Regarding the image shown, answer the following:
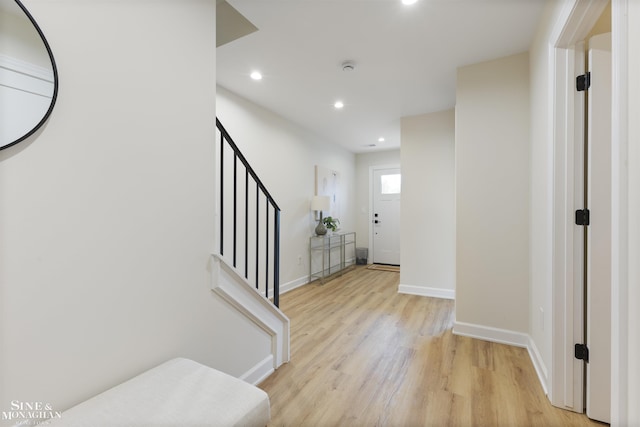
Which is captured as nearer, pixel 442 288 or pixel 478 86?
pixel 478 86

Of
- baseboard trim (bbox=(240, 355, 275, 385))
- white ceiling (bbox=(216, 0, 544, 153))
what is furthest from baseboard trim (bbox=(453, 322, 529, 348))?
white ceiling (bbox=(216, 0, 544, 153))

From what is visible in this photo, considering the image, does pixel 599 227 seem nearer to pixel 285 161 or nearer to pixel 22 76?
pixel 22 76

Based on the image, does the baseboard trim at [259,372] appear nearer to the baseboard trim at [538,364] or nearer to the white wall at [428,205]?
the baseboard trim at [538,364]

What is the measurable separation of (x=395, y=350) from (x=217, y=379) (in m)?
1.60

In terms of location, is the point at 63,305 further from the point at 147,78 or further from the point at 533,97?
the point at 533,97

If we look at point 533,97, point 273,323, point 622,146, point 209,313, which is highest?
point 533,97

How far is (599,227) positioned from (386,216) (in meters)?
4.56

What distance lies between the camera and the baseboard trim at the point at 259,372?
1793 mm

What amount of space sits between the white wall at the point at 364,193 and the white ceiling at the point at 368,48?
2.43 meters

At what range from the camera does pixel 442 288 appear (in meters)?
3.80

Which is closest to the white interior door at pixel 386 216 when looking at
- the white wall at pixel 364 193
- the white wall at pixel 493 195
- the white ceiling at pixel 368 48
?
the white wall at pixel 364 193

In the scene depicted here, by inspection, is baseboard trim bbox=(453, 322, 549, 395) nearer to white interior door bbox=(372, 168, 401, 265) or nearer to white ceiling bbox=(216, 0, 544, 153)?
white ceiling bbox=(216, 0, 544, 153)

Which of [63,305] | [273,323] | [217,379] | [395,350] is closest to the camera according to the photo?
[63,305]

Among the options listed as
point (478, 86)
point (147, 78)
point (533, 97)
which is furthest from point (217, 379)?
point (478, 86)
